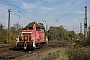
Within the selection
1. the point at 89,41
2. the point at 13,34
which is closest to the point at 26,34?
the point at 89,41

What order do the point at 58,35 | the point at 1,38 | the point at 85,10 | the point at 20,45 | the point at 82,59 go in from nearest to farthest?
the point at 82,59 < the point at 20,45 < the point at 1,38 < the point at 85,10 < the point at 58,35

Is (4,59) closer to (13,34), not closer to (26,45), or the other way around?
(26,45)

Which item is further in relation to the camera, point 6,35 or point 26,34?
point 6,35

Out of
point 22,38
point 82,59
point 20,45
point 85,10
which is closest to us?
point 82,59

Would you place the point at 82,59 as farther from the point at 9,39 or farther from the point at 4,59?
the point at 9,39

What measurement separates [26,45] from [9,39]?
23.6 meters

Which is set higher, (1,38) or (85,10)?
(85,10)

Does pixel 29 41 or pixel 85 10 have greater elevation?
pixel 85 10

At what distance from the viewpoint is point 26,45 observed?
23219mm

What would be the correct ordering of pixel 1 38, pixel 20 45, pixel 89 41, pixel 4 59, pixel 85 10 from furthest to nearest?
pixel 85 10 < pixel 1 38 < pixel 89 41 < pixel 20 45 < pixel 4 59

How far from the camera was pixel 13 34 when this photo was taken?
49094 millimetres

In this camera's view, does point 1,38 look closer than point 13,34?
Yes

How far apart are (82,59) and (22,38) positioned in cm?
1454

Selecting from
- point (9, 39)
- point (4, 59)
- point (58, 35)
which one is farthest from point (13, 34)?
point (58, 35)
